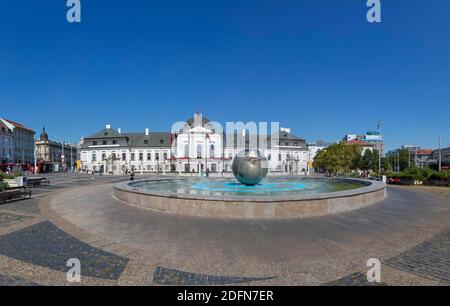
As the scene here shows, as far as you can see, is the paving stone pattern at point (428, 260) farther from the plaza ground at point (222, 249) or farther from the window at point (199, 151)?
the window at point (199, 151)

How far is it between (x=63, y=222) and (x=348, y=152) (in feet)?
169

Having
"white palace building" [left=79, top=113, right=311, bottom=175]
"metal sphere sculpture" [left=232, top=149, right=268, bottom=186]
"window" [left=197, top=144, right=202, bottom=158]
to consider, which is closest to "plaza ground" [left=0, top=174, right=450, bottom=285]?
"metal sphere sculpture" [left=232, top=149, right=268, bottom=186]

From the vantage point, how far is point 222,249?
20.9ft

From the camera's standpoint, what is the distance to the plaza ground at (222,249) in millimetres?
4824

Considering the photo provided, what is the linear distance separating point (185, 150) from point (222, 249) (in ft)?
220

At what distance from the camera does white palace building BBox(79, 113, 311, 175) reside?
71.2 m

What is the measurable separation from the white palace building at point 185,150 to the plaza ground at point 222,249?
61080 mm

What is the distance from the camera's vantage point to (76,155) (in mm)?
137000

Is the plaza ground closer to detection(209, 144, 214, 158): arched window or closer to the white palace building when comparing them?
the white palace building

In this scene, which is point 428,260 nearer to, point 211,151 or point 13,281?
point 13,281

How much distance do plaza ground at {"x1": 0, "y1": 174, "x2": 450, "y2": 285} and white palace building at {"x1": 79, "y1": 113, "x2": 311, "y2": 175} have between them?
6108cm

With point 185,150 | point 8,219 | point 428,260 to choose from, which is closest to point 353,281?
point 428,260
